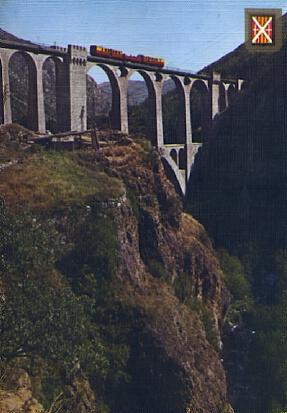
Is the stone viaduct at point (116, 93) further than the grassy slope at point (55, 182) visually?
Yes

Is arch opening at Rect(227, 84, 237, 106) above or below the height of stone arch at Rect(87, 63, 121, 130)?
above

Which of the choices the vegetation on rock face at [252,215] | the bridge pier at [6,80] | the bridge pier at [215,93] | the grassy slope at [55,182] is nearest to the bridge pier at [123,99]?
the vegetation on rock face at [252,215]

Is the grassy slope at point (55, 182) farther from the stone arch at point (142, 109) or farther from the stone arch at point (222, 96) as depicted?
the stone arch at point (222, 96)

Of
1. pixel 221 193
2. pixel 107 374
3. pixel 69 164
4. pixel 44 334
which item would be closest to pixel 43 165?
pixel 69 164

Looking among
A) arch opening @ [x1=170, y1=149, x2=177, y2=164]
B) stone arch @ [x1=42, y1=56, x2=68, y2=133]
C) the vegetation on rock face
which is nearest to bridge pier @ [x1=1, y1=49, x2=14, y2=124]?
stone arch @ [x1=42, y1=56, x2=68, y2=133]

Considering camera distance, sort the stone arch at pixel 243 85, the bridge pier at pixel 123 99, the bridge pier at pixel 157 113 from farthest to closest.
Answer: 1. the stone arch at pixel 243 85
2. the bridge pier at pixel 157 113
3. the bridge pier at pixel 123 99

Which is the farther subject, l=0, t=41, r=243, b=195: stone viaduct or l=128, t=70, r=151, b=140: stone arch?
l=128, t=70, r=151, b=140: stone arch

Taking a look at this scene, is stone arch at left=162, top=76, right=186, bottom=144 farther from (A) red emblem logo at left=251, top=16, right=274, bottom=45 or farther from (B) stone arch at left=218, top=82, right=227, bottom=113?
(A) red emblem logo at left=251, top=16, right=274, bottom=45

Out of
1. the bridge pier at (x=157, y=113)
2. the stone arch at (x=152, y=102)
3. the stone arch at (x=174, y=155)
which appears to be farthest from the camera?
the stone arch at (x=174, y=155)

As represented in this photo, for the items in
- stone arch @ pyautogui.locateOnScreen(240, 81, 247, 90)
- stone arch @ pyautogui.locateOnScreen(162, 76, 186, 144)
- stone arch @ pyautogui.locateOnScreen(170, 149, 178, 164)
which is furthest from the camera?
stone arch @ pyautogui.locateOnScreen(240, 81, 247, 90)
